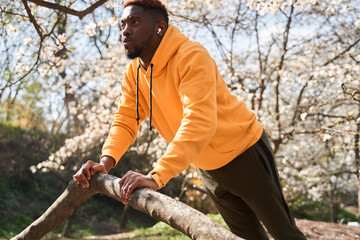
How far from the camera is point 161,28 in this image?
208 cm

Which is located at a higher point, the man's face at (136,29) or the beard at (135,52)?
the man's face at (136,29)

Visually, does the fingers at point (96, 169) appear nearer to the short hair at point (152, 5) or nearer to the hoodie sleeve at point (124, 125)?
the hoodie sleeve at point (124, 125)

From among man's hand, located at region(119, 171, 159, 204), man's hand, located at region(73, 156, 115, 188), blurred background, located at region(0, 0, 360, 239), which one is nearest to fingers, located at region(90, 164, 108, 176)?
man's hand, located at region(73, 156, 115, 188)

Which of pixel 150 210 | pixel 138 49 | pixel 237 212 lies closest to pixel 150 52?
pixel 138 49

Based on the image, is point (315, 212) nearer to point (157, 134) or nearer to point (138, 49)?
point (157, 134)

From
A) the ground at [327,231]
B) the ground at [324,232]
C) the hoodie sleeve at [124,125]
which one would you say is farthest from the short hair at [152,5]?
the ground at [327,231]

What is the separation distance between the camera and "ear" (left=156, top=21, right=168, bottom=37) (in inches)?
81.5

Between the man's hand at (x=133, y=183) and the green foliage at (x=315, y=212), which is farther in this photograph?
the green foliage at (x=315, y=212)

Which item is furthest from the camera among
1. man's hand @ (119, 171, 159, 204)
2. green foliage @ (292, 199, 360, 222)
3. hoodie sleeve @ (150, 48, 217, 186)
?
green foliage @ (292, 199, 360, 222)

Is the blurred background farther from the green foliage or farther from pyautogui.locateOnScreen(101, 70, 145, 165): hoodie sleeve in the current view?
pyautogui.locateOnScreen(101, 70, 145, 165): hoodie sleeve

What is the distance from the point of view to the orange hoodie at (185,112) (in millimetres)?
1678

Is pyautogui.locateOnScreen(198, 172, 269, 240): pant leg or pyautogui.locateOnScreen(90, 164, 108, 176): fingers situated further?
pyautogui.locateOnScreen(198, 172, 269, 240): pant leg

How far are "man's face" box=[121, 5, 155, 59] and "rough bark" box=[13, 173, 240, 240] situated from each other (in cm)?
71

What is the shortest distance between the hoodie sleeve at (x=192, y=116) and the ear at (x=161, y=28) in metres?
0.26
